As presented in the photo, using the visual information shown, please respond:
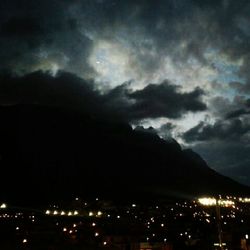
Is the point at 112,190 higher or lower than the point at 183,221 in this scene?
higher

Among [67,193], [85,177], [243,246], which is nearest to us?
[243,246]

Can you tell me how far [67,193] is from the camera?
16225cm

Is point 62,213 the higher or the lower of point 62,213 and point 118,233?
the higher

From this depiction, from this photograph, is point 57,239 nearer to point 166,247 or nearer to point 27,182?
point 166,247

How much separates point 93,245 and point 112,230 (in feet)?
70.8

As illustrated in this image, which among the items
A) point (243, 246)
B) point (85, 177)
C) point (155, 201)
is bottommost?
point (243, 246)

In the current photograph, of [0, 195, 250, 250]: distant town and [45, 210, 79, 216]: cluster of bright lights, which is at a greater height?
[45, 210, 79, 216]: cluster of bright lights

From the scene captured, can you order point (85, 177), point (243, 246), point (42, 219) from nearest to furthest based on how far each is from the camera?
point (243, 246), point (42, 219), point (85, 177)

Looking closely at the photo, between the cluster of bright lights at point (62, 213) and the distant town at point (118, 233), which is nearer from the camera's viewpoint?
the distant town at point (118, 233)

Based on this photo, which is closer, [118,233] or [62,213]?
[118,233]

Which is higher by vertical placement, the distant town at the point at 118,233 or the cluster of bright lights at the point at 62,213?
the cluster of bright lights at the point at 62,213

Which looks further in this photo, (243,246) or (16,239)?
(16,239)

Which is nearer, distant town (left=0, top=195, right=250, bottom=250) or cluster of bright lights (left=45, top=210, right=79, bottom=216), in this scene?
distant town (left=0, top=195, right=250, bottom=250)

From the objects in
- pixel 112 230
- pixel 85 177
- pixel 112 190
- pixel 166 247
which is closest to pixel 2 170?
pixel 85 177
